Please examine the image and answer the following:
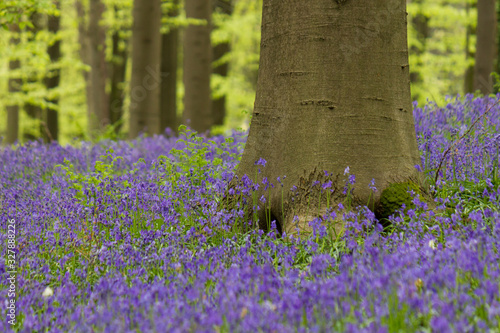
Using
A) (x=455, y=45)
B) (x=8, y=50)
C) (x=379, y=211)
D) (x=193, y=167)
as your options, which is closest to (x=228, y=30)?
(x=8, y=50)

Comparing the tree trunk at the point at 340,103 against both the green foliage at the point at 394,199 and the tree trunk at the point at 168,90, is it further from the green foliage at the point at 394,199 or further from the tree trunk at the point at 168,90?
the tree trunk at the point at 168,90

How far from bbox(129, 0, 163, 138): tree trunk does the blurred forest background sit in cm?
2

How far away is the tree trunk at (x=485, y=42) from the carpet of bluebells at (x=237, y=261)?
4775 mm

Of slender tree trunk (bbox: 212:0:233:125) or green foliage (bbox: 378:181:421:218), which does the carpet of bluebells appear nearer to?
green foliage (bbox: 378:181:421:218)

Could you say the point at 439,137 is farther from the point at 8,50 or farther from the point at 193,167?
the point at 8,50

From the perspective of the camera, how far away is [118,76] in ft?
64.6

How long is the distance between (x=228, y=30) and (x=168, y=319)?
50.6 feet

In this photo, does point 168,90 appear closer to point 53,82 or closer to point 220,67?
point 220,67

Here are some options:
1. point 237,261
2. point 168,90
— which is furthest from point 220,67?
point 237,261

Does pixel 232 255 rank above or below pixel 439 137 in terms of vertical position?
below

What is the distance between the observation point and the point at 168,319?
195 cm

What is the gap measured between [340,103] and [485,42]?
7180 millimetres

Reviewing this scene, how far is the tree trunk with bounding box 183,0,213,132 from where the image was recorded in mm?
9922

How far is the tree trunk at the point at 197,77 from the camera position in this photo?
391 inches
